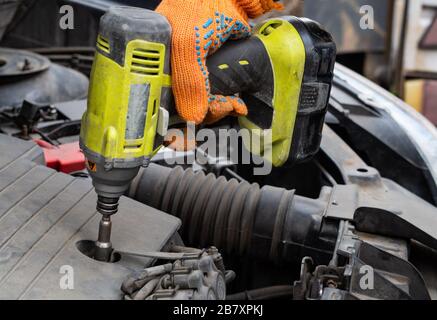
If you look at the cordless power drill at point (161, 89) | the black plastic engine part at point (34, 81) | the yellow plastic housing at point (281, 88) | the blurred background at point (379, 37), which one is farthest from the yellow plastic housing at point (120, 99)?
the blurred background at point (379, 37)

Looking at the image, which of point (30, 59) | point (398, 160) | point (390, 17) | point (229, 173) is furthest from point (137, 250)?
point (390, 17)

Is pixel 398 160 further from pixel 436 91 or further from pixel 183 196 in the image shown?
pixel 436 91

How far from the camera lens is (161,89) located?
3.78 ft

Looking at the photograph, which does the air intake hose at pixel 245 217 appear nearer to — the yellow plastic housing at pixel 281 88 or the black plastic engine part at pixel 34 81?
the yellow plastic housing at pixel 281 88

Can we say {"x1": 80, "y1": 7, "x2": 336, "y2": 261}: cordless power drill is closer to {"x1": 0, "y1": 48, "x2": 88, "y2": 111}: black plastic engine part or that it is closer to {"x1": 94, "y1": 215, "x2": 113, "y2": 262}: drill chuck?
{"x1": 94, "y1": 215, "x2": 113, "y2": 262}: drill chuck

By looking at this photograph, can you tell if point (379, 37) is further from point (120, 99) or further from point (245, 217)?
point (120, 99)

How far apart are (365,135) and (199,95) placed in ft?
2.94

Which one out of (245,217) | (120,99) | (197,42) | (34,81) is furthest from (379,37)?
(120,99)

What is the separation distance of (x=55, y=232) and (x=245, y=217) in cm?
45

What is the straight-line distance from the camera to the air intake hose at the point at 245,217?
1.46 m

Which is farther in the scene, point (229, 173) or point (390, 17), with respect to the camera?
point (390, 17)

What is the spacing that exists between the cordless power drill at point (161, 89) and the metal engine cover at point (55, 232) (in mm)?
74

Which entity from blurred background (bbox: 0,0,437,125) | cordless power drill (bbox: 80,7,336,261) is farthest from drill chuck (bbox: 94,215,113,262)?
blurred background (bbox: 0,0,437,125)

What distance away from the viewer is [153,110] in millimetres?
1132
